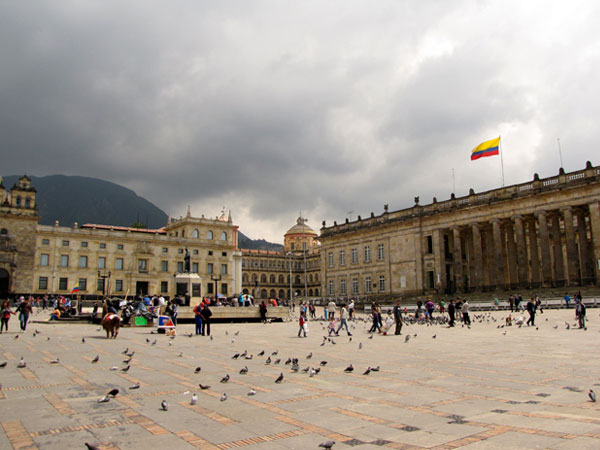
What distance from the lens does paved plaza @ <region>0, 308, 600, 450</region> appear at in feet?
17.8

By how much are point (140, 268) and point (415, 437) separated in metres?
70.5

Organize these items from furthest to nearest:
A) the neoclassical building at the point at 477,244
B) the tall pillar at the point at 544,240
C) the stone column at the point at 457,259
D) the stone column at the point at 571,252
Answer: the stone column at the point at 457,259 → the tall pillar at the point at 544,240 → the neoclassical building at the point at 477,244 → the stone column at the point at 571,252

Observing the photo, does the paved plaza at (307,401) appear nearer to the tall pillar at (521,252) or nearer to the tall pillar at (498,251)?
the tall pillar at (521,252)

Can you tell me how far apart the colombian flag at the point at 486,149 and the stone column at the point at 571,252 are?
342 inches

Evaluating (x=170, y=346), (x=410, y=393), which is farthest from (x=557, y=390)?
(x=170, y=346)

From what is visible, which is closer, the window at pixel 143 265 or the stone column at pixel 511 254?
the stone column at pixel 511 254

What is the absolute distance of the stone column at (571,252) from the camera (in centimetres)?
4172

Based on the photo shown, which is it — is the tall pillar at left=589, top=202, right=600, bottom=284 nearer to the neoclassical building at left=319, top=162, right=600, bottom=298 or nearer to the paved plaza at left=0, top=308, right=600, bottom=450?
the neoclassical building at left=319, top=162, right=600, bottom=298

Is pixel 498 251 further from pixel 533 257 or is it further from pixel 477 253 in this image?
pixel 533 257

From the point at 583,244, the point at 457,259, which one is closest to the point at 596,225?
the point at 583,244

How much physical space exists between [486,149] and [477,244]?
10363 mm

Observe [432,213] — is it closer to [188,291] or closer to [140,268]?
[188,291]

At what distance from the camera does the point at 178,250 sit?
7500cm

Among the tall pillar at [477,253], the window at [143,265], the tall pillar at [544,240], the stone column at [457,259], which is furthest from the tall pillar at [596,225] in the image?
the window at [143,265]
